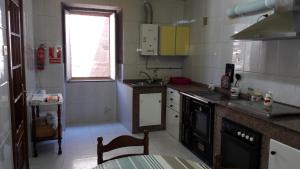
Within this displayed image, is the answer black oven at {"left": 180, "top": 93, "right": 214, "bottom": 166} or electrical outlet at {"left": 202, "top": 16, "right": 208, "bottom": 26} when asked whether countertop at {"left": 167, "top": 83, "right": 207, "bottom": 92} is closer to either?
black oven at {"left": 180, "top": 93, "right": 214, "bottom": 166}

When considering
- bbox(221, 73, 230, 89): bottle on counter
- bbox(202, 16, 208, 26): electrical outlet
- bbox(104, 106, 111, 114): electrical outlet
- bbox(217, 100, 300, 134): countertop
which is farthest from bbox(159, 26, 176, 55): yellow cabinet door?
bbox(217, 100, 300, 134): countertop

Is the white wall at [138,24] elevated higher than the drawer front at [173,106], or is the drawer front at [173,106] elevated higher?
the white wall at [138,24]

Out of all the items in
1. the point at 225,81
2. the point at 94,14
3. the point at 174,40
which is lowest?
the point at 225,81

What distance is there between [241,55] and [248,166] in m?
1.48

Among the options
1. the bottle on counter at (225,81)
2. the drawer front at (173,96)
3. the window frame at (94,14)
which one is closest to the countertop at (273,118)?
the bottle on counter at (225,81)

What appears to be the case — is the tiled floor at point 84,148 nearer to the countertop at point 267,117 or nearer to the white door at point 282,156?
the countertop at point 267,117

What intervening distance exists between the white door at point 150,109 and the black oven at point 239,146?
1665mm

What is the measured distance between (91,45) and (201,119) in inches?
106

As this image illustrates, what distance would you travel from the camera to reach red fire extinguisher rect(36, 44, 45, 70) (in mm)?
3859

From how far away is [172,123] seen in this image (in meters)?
4.02

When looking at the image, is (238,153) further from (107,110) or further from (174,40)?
(107,110)

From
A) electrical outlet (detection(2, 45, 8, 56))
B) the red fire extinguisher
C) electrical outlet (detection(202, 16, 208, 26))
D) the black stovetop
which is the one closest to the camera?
electrical outlet (detection(2, 45, 8, 56))

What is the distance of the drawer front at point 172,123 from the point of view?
3861 mm

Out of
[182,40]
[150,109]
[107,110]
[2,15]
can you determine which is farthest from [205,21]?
[2,15]
